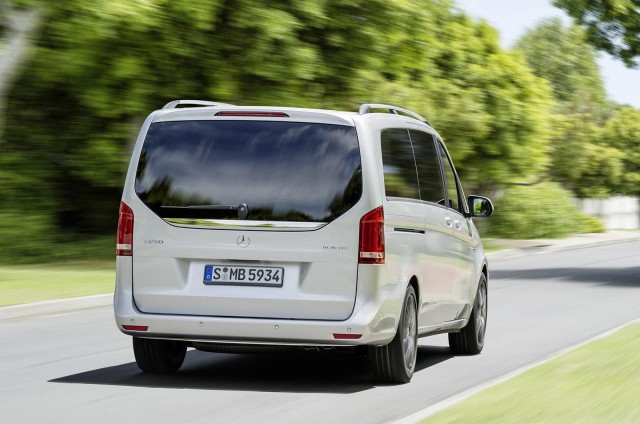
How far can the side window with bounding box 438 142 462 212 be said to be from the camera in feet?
36.4

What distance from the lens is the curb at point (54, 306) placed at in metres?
14.7

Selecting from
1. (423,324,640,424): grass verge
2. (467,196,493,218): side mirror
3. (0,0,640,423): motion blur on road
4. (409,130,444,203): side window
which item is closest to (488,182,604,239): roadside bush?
(0,0,640,423): motion blur on road

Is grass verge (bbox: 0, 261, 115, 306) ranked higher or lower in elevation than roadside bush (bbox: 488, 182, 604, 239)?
higher

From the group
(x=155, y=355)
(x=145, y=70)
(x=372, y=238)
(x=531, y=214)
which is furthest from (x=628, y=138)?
(x=372, y=238)

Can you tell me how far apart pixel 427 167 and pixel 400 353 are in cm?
179

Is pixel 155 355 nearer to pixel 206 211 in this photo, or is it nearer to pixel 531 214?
pixel 206 211

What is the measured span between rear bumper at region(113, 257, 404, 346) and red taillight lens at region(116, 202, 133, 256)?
0.45 meters

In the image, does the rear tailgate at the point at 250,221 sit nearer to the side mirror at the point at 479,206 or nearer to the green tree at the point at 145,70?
the side mirror at the point at 479,206

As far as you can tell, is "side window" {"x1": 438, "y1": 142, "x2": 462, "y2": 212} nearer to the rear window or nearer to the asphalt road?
the asphalt road

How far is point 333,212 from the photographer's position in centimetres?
880

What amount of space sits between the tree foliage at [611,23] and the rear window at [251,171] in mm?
18380

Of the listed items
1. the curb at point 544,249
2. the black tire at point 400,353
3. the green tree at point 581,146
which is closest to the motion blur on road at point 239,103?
the black tire at point 400,353

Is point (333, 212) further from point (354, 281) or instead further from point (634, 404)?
point (634, 404)

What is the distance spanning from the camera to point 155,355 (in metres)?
9.70
